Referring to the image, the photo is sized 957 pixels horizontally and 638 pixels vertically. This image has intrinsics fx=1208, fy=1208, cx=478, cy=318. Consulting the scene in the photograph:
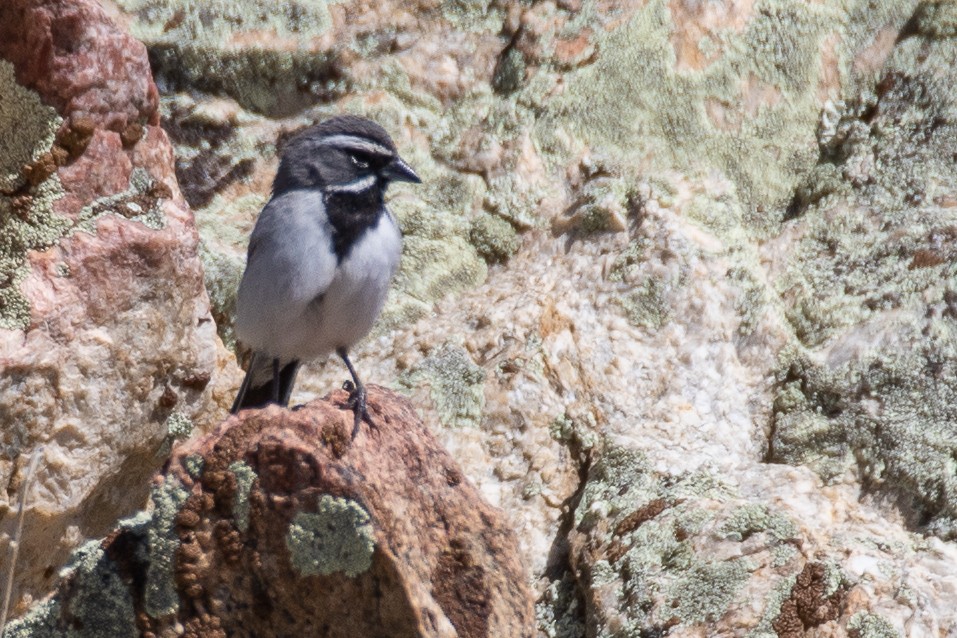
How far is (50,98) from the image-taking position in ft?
→ 17.0

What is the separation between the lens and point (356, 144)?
5832 millimetres

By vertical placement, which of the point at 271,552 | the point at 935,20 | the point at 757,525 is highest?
the point at 935,20

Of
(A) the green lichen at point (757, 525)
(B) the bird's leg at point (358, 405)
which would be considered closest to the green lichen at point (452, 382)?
(B) the bird's leg at point (358, 405)

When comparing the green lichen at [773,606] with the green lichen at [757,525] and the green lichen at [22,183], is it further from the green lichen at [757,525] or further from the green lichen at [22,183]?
the green lichen at [22,183]

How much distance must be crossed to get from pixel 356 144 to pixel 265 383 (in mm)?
1329

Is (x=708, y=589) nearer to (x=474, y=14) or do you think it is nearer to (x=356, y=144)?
(x=356, y=144)

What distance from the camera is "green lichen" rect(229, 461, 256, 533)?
3.91 metres

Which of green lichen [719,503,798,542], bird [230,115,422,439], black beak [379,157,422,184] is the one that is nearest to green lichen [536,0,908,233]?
black beak [379,157,422,184]

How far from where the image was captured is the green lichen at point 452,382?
5910mm

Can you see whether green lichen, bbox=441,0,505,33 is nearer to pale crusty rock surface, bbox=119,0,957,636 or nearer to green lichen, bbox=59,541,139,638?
pale crusty rock surface, bbox=119,0,957,636

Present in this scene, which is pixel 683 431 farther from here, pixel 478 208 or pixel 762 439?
pixel 478 208

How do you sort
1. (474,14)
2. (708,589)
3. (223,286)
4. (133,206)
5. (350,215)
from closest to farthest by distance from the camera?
(708,589), (133,206), (350,215), (223,286), (474,14)

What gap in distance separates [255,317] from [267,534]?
2128 millimetres

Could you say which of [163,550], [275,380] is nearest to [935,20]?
[275,380]
